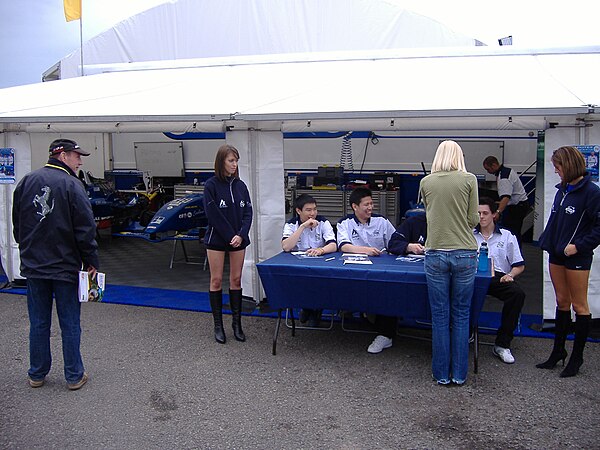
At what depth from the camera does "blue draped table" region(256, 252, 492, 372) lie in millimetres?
4035

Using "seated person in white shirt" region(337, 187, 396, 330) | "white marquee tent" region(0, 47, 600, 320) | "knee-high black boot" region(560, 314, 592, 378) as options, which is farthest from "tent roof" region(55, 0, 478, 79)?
"knee-high black boot" region(560, 314, 592, 378)

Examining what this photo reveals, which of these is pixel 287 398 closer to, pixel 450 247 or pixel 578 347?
Result: pixel 450 247

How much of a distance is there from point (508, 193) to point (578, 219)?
156 inches

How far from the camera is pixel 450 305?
12.6 feet

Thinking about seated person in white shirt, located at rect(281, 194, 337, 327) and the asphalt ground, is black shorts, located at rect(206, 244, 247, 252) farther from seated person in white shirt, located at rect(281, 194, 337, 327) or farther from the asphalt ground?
the asphalt ground

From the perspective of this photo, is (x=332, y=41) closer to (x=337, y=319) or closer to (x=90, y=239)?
(x=337, y=319)

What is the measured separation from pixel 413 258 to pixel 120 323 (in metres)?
2.59

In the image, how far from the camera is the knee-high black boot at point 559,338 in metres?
4.10

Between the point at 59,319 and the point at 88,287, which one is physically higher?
the point at 88,287

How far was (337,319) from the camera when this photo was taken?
209 inches

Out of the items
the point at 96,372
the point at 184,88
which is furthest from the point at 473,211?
the point at 184,88

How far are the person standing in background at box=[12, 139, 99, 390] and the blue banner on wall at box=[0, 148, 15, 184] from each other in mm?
2927

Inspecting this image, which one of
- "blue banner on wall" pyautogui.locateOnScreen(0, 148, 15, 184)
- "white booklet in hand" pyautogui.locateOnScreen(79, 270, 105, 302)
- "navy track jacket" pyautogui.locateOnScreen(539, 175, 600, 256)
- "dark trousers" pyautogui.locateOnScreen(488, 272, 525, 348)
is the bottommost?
"dark trousers" pyautogui.locateOnScreen(488, 272, 525, 348)

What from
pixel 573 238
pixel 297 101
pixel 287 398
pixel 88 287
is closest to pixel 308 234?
pixel 297 101
